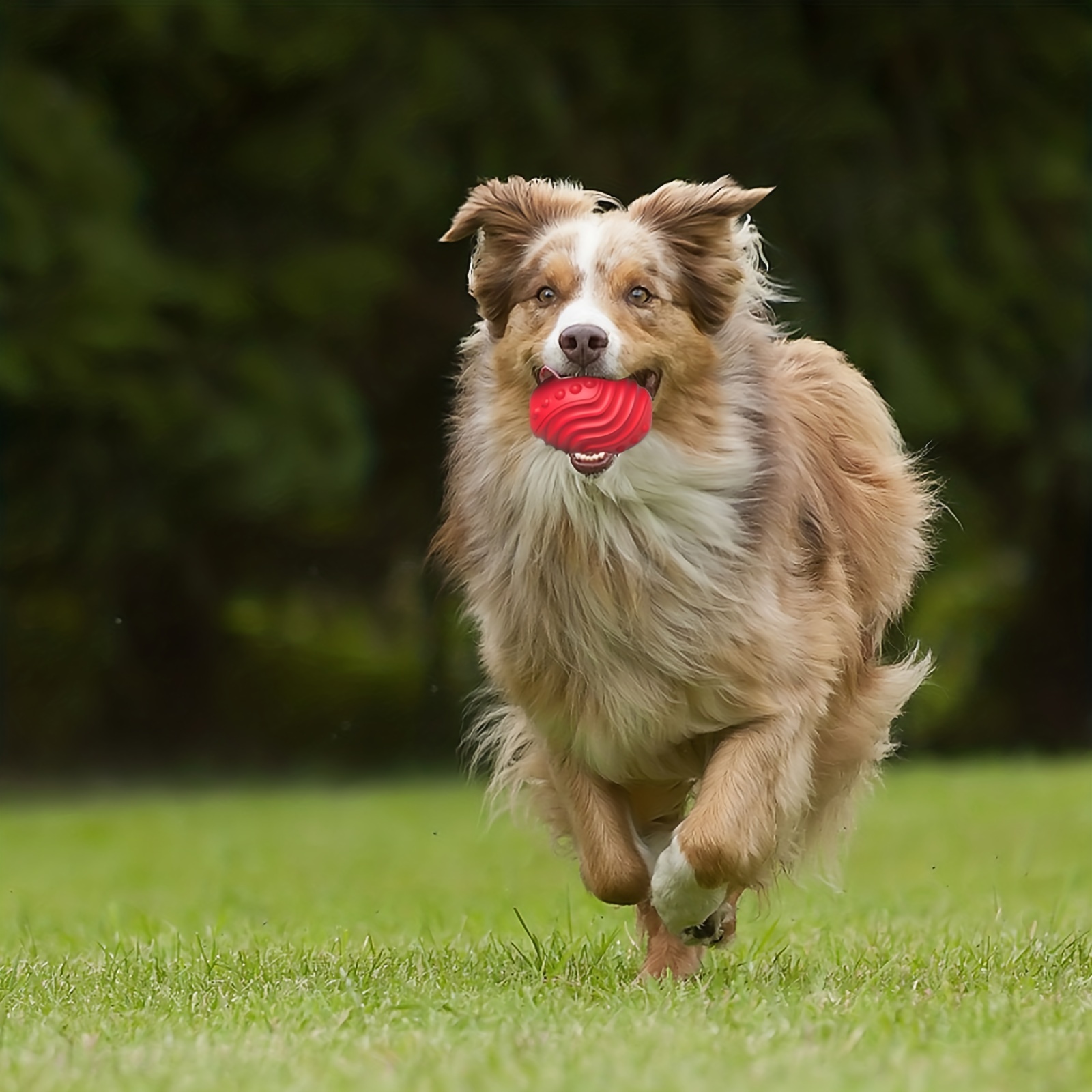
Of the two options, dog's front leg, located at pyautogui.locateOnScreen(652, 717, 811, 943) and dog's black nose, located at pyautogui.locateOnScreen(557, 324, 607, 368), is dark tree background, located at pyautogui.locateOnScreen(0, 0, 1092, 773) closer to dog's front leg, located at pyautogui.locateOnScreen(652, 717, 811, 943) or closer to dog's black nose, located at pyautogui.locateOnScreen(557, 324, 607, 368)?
dog's black nose, located at pyautogui.locateOnScreen(557, 324, 607, 368)

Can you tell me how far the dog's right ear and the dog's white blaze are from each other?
340mm

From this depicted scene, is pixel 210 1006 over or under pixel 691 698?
under

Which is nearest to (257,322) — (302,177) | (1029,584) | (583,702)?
(302,177)

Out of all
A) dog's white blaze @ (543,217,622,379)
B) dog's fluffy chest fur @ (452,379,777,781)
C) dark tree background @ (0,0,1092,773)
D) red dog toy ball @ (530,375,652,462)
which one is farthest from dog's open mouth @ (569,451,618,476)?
dark tree background @ (0,0,1092,773)

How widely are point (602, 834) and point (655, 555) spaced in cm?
96

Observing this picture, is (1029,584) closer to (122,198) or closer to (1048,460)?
(1048,460)

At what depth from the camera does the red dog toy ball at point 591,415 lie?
5805mm

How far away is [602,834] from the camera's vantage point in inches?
251

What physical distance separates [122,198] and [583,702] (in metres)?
11.3

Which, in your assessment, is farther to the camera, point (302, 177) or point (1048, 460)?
point (1048, 460)

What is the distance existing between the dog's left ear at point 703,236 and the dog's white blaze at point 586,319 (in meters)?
0.35

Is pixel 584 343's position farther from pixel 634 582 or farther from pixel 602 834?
pixel 602 834

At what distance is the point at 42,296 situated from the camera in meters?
16.0

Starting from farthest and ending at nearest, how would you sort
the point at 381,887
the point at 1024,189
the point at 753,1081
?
A: the point at 1024,189
the point at 381,887
the point at 753,1081
